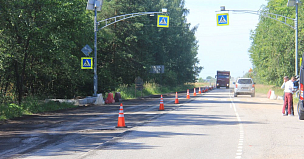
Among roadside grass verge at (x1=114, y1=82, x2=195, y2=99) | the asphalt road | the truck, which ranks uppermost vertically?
the truck

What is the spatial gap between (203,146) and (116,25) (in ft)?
140

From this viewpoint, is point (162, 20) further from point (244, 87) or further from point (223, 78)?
point (223, 78)

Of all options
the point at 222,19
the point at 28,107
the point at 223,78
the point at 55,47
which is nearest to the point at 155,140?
the point at 28,107

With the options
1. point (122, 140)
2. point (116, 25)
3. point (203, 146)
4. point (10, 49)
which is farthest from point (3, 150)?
point (116, 25)

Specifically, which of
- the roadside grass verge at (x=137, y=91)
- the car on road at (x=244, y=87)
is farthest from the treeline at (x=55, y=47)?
the car on road at (x=244, y=87)

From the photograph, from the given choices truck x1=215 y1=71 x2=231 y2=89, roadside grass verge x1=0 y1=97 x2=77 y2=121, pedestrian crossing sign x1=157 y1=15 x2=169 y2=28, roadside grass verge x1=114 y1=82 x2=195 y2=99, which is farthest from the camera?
truck x1=215 y1=71 x2=231 y2=89

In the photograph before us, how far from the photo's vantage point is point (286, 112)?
21656mm

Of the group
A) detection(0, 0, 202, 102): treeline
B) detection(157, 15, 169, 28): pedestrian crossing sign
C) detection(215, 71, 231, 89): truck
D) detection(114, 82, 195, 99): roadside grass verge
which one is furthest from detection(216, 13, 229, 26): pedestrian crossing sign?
detection(215, 71, 231, 89): truck

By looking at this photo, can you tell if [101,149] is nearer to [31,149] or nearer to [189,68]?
[31,149]

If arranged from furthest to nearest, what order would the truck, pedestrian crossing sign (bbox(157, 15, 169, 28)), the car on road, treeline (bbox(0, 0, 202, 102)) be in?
1. the truck
2. the car on road
3. pedestrian crossing sign (bbox(157, 15, 169, 28))
4. treeline (bbox(0, 0, 202, 102))

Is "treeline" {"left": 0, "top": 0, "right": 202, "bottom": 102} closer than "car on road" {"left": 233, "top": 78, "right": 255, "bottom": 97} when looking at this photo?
Yes

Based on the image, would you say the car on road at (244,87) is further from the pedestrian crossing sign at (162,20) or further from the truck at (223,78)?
the truck at (223,78)

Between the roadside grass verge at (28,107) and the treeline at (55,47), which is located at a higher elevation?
the treeline at (55,47)

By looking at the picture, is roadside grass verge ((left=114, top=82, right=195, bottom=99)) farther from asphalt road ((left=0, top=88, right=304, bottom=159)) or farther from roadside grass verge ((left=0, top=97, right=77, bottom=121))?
asphalt road ((left=0, top=88, right=304, bottom=159))
